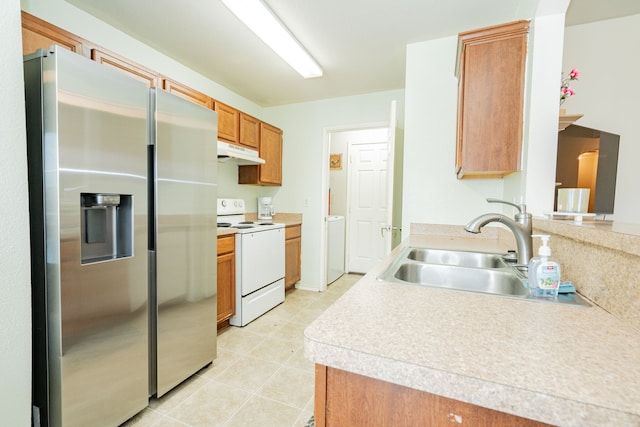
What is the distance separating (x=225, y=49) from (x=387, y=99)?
181cm

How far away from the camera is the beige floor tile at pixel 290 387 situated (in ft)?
5.32

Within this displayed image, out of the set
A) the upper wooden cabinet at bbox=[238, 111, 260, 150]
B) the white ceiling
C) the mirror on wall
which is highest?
the white ceiling

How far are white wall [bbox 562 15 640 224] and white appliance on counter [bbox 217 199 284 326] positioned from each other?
266 centimetres

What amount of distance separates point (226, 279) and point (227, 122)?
1.51 m

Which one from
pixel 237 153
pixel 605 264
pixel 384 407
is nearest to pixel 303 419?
pixel 384 407

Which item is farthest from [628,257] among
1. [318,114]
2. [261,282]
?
[318,114]

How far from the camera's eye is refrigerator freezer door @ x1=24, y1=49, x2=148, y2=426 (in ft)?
3.64

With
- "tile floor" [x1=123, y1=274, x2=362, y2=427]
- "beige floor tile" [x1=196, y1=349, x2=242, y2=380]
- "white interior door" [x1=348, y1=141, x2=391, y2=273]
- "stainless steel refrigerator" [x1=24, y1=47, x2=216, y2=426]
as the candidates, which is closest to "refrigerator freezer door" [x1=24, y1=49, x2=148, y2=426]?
"stainless steel refrigerator" [x1=24, y1=47, x2=216, y2=426]

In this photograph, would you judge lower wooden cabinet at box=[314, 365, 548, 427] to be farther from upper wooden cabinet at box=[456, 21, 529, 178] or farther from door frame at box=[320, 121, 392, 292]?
door frame at box=[320, 121, 392, 292]

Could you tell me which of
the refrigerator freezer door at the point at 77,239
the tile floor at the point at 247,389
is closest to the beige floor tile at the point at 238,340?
the tile floor at the point at 247,389

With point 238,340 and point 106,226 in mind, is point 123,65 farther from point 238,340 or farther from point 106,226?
point 238,340

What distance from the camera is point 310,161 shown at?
11.6ft

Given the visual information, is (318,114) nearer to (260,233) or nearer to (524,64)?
(260,233)

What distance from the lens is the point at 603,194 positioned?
183cm
